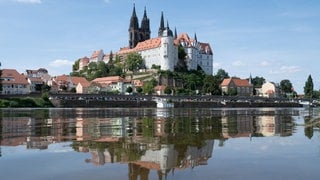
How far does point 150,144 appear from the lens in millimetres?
18719

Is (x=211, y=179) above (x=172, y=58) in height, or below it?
below

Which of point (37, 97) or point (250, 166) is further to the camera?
point (37, 97)

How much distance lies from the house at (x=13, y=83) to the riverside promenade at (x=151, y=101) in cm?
1889

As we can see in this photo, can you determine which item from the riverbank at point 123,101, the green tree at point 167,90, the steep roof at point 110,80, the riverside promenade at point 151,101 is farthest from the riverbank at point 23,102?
the steep roof at point 110,80

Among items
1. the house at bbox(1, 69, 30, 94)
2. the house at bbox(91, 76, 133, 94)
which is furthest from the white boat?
the house at bbox(91, 76, 133, 94)

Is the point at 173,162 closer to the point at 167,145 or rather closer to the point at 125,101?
the point at 167,145

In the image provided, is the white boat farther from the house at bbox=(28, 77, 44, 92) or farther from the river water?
the river water

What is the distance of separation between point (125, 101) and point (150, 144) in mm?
108503

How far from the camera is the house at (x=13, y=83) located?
413 feet

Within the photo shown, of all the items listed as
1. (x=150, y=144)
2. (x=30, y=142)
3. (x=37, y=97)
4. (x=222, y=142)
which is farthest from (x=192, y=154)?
(x=37, y=97)

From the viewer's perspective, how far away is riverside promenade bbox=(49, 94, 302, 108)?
11550 centimetres

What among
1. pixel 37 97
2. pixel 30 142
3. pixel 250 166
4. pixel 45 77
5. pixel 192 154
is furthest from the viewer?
pixel 45 77

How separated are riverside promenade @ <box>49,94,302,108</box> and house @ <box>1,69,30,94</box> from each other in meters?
18.9

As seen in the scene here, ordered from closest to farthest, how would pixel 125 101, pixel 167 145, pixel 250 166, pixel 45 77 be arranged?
pixel 250 166 → pixel 167 145 → pixel 125 101 → pixel 45 77
